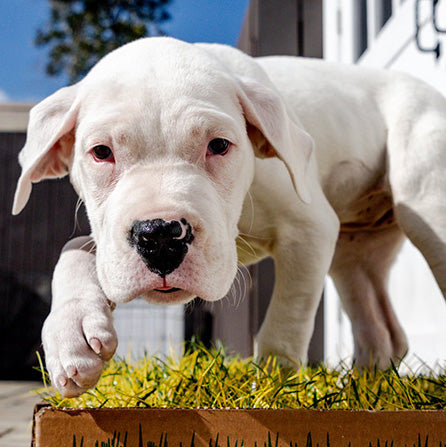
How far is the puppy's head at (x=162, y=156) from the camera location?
1386 mm

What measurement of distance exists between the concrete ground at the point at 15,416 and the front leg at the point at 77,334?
0.72 metres

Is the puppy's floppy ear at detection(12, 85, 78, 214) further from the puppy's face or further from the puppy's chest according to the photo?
the puppy's chest

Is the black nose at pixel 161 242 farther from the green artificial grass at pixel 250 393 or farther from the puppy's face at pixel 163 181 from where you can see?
the green artificial grass at pixel 250 393

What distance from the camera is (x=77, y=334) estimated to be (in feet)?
4.59

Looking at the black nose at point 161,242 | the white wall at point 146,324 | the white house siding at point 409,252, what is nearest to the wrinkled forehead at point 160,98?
the black nose at point 161,242

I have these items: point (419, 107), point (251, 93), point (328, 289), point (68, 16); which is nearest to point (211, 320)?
point (328, 289)

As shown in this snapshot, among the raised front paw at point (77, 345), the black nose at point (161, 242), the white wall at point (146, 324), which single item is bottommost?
the white wall at point (146, 324)

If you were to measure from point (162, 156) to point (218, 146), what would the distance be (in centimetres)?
16

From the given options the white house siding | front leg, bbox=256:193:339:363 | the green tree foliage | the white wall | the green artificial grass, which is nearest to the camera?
the green artificial grass

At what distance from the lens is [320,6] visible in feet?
16.3

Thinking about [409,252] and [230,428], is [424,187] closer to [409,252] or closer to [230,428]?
[230,428]

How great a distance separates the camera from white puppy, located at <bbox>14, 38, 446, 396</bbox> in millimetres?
1399

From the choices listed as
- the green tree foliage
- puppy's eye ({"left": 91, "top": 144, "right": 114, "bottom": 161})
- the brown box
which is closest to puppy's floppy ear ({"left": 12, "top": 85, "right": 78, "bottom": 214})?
puppy's eye ({"left": 91, "top": 144, "right": 114, "bottom": 161})

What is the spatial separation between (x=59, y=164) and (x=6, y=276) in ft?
19.2
